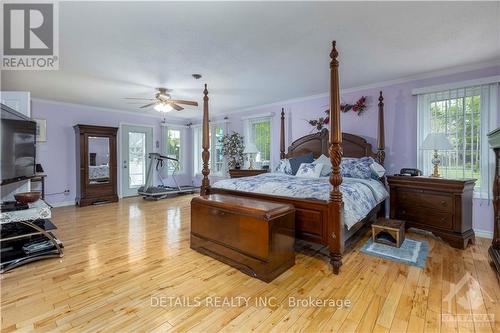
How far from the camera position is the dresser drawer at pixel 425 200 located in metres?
3.13

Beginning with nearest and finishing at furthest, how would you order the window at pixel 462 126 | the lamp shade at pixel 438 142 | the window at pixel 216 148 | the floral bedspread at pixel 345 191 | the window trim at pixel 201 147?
the floral bedspread at pixel 345 191 → the lamp shade at pixel 438 142 → the window at pixel 462 126 → the window trim at pixel 201 147 → the window at pixel 216 148

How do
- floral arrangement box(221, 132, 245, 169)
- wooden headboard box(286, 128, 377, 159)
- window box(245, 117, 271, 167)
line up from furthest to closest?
floral arrangement box(221, 132, 245, 169)
window box(245, 117, 271, 167)
wooden headboard box(286, 128, 377, 159)

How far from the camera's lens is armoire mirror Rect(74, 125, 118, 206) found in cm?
559

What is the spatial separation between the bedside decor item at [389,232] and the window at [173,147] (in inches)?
245

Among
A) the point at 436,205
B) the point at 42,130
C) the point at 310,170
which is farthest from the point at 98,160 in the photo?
the point at 436,205

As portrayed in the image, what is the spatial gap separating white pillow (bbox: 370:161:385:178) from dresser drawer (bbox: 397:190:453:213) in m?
0.39

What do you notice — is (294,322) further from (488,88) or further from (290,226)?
(488,88)

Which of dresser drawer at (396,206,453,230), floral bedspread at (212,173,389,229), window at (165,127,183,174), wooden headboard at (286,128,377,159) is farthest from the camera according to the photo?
window at (165,127,183,174)

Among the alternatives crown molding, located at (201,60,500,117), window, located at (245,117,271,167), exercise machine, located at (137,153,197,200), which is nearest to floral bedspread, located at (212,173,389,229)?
crown molding, located at (201,60,500,117)

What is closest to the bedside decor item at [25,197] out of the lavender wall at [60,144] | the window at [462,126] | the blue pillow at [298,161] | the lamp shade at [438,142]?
the lavender wall at [60,144]

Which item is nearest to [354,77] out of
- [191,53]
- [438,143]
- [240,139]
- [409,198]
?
[438,143]

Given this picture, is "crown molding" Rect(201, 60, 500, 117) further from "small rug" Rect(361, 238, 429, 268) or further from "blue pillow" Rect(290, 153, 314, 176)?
"small rug" Rect(361, 238, 429, 268)

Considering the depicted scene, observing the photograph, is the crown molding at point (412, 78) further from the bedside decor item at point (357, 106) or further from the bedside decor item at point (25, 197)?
the bedside decor item at point (25, 197)

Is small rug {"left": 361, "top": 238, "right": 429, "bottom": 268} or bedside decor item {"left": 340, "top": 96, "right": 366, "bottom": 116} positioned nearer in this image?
small rug {"left": 361, "top": 238, "right": 429, "bottom": 268}
